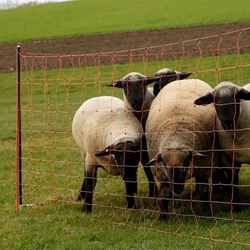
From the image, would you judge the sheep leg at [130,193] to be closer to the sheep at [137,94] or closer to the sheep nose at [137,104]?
the sheep at [137,94]

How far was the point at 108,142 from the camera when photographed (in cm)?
740

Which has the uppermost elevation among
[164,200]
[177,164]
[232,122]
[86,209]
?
[232,122]

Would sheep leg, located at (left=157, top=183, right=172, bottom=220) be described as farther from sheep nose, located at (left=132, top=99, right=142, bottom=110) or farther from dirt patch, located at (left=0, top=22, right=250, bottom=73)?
dirt patch, located at (left=0, top=22, right=250, bottom=73)

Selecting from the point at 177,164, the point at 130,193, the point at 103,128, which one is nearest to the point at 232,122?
the point at 177,164

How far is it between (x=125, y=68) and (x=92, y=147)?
21320 millimetres

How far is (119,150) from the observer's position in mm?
6953

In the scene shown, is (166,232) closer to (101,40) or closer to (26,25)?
(101,40)

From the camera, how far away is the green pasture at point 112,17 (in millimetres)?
40875

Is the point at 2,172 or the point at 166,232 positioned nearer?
the point at 166,232

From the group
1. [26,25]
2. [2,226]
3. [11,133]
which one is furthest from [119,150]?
[26,25]

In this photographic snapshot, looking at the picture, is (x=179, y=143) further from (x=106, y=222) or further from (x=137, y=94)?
(x=106, y=222)

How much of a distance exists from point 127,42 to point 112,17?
14.3 m

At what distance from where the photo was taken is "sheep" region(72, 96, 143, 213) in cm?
704

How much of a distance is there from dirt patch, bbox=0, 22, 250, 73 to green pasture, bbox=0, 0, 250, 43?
2561 mm
